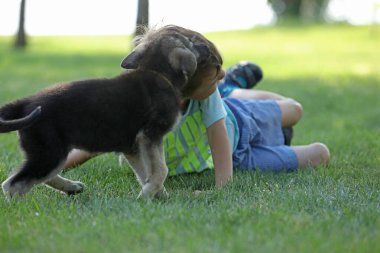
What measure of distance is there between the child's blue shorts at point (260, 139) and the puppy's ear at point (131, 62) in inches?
72.1

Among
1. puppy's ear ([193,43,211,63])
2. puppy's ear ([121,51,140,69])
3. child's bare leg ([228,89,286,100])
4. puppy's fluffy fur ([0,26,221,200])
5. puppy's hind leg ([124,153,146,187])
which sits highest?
puppy's ear ([193,43,211,63])

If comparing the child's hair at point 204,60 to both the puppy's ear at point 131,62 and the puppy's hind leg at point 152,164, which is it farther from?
the puppy's hind leg at point 152,164

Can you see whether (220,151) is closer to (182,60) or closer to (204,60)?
(204,60)

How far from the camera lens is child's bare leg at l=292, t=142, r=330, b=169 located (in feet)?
19.3

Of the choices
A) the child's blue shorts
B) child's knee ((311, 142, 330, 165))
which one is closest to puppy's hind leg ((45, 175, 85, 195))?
the child's blue shorts

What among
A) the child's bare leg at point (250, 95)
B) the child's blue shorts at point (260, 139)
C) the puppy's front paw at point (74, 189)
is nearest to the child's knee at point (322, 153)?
the child's blue shorts at point (260, 139)

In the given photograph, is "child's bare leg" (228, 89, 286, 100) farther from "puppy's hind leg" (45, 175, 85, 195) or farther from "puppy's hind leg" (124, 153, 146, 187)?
"puppy's hind leg" (45, 175, 85, 195)

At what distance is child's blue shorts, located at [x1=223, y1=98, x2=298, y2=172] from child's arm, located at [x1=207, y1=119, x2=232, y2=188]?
727 millimetres

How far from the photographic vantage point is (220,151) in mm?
5098

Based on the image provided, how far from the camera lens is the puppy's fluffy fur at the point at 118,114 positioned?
12.8ft

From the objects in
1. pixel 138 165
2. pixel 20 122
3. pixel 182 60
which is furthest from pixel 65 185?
pixel 182 60

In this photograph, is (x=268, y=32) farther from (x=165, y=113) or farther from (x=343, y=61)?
(x=165, y=113)

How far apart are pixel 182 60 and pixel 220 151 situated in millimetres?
1124

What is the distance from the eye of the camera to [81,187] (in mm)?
4617
